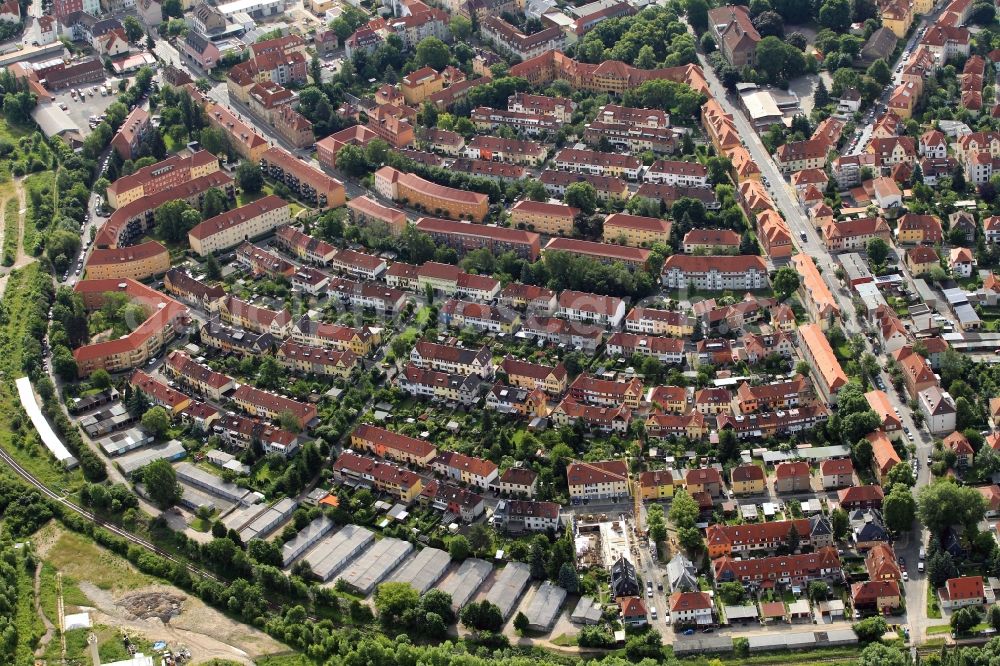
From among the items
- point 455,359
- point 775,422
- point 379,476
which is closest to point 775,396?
point 775,422

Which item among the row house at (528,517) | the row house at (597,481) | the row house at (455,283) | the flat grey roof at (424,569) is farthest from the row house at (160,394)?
the row house at (597,481)

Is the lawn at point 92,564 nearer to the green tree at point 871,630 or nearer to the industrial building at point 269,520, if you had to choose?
the industrial building at point 269,520

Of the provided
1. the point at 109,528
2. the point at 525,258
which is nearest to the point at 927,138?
the point at 525,258

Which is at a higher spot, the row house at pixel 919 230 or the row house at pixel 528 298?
the row house at pixel 919 230

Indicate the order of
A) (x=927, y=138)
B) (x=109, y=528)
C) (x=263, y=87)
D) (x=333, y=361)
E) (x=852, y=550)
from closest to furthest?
(x=852, y=550), (x=109, y=528), (x=333, y=361), (x=927, y=138), (x=263, y=87)

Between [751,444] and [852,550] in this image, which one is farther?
[751,444]

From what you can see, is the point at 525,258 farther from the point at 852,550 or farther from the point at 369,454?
the point at 852,550
